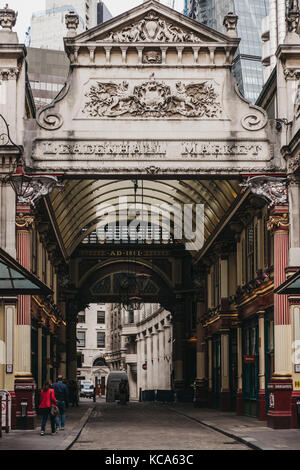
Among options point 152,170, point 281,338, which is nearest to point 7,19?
point 152,170

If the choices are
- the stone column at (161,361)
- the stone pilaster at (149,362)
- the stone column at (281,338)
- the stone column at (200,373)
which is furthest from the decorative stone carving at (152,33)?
the stone pilaster at (149,362)

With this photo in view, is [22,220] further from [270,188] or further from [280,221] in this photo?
[280,221]

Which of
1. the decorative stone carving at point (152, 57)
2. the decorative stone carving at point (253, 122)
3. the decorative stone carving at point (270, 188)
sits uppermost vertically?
the decorative stone carving at point (152, 57)

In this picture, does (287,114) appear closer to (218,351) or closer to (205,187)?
(205,187)

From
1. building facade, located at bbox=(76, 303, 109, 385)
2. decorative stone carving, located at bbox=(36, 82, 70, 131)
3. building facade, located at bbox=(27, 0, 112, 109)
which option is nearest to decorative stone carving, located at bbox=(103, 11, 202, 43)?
decorative stone carving, located at bbox=(36, 82, 70, 131)

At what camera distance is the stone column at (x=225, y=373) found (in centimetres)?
4041

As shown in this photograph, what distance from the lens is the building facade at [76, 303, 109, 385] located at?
420 feet

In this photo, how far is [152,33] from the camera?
29.8m

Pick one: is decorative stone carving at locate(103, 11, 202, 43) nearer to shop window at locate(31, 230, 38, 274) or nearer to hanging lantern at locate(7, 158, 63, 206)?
hanging lantern at locate(7, 158, 63, 206)

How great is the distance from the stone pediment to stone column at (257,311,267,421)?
9632 mm

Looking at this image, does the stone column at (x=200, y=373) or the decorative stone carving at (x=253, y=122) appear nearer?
the decorative stone carving at (x=253, y=122)

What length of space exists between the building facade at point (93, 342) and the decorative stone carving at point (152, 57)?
99313 mm

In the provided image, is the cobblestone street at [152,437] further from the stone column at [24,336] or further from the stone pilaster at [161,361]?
the stone pilaster at [161,361]
